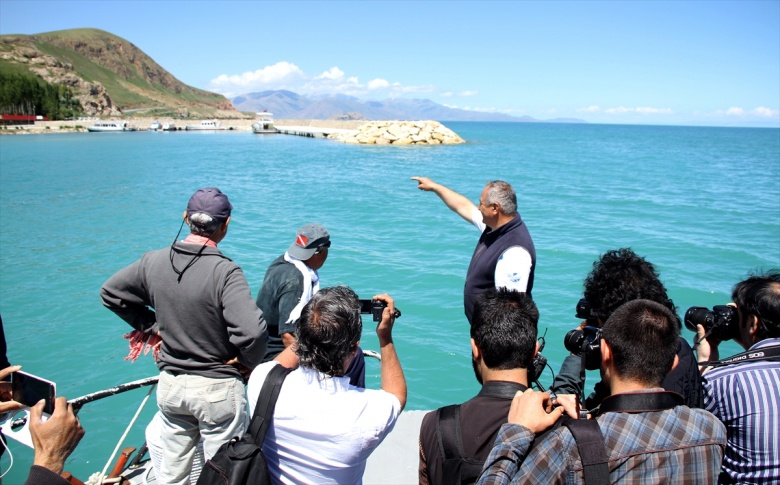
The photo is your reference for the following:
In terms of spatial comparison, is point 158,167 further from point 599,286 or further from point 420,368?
point 599,286

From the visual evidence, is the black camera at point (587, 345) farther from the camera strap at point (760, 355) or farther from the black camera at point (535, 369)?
the camera strap at point (760, 355)

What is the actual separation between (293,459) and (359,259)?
39.4ft

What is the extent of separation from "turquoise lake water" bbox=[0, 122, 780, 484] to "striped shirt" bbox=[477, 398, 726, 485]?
5499 millimetres

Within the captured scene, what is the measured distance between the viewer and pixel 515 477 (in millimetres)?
1906

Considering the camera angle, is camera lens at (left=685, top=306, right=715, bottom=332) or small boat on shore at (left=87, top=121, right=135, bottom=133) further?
small boat on shore at (left=87, top=121, right=135, bottom=133)

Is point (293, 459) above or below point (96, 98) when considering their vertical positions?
below

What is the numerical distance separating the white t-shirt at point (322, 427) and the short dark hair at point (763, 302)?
1.88 m

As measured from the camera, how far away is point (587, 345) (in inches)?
98.2

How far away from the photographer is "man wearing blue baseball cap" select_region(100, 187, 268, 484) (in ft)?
10.1

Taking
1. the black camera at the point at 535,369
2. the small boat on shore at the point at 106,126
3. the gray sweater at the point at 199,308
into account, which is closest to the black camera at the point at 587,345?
the black camera at the point at 535,369

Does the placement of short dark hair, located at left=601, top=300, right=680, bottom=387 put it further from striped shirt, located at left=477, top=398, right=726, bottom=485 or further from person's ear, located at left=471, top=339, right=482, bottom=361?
person's ear, located at left=471, top=339, right=482, bottom=361

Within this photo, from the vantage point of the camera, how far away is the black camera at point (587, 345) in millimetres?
2488

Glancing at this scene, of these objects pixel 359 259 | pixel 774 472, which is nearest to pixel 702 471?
pixel 774 472

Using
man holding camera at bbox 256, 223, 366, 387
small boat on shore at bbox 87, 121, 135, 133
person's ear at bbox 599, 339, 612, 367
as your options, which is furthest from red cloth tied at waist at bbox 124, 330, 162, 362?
small boat on shore at bbox 87, 121, 135, 133
